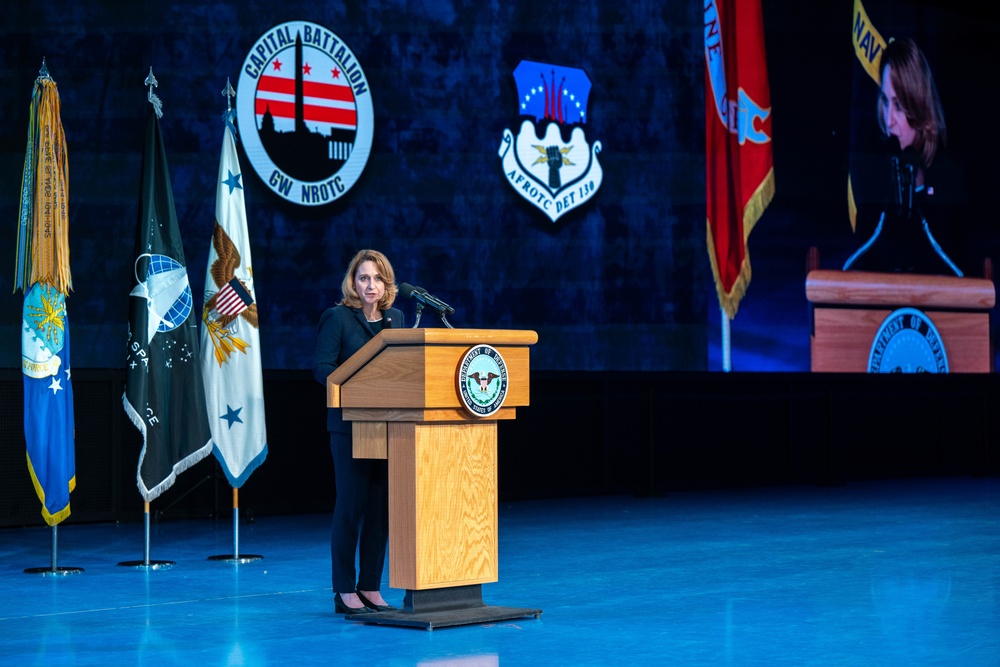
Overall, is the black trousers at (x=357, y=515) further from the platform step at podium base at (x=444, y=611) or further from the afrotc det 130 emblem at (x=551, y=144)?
the afrotc det 130 emblem at (x=551, y=144)

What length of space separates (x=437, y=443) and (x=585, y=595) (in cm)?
138

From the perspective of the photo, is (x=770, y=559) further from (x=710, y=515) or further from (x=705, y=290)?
(x=705, y=290)

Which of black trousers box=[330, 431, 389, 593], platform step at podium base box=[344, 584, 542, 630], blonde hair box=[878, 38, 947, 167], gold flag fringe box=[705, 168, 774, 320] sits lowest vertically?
platform step at podium base box=[344, 584, 542, 630]

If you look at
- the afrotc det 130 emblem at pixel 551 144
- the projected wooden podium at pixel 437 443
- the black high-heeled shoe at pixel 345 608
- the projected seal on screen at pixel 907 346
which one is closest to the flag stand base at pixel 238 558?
the black high-heeled shoe at pixel 345 608

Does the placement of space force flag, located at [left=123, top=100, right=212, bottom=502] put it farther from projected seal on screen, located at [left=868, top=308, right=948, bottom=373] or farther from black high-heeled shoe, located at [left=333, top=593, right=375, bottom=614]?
projected seal on screen, located at [left=868, top=308, right=948, bottom=373]

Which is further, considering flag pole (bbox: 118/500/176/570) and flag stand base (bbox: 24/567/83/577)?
flag pole (bbox: 118/500/176/570)

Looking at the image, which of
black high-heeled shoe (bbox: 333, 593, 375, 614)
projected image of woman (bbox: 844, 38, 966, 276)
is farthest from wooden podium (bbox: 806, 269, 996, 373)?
black high-heeled shoe (bbox: 333, 593, 375, 614)

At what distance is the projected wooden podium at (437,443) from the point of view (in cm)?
541

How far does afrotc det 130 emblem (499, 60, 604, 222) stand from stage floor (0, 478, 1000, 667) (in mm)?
2663

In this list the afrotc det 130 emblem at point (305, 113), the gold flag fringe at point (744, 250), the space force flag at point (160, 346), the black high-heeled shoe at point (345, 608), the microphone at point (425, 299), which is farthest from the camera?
the gold flag fringe at point (744, 250)

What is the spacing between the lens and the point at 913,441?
14367 mm

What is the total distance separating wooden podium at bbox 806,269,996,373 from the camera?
1334 centimetres

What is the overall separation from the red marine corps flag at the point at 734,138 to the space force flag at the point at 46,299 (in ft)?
20.8

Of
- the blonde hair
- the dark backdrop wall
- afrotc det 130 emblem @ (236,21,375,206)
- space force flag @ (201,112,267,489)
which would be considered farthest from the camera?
the blonde hair
